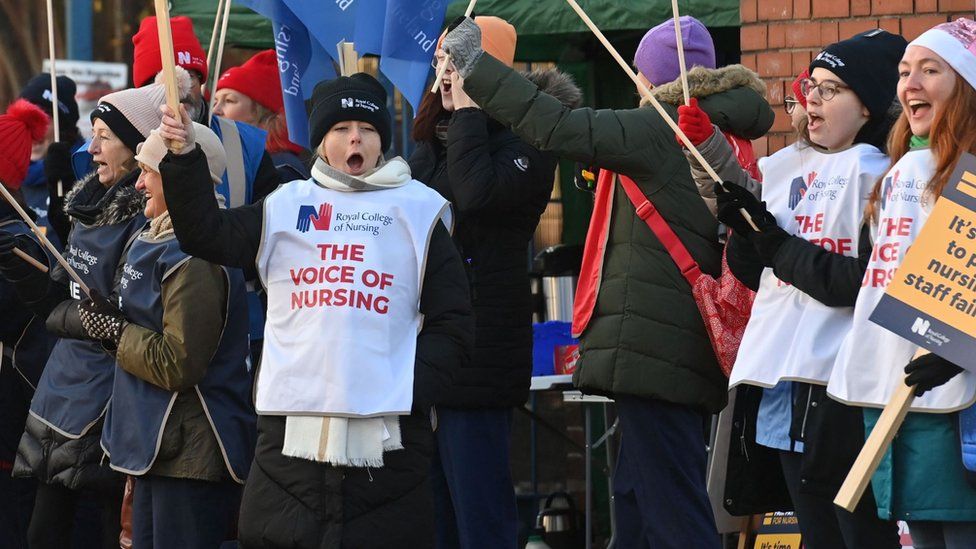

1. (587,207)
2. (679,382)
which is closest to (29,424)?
(679,382)

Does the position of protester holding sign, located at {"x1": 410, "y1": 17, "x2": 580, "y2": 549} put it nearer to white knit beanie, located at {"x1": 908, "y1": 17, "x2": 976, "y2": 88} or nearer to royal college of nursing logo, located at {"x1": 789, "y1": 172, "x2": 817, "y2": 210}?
royal college of nursing logo, located at {"x1": 789, "y1": 172, "x2": 817, "y2": 210}

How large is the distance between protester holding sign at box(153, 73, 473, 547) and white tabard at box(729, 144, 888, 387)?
88 cm

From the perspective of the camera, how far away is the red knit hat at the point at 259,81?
694cm

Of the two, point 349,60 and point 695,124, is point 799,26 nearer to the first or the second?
point 695,124

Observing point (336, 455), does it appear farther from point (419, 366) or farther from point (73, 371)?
point (73, 371)

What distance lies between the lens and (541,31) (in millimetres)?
7863

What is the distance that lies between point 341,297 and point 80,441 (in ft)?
5.12

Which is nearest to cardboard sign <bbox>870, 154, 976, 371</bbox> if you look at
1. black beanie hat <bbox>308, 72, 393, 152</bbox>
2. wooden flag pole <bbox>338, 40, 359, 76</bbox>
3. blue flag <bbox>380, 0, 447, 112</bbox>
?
black beanie hat <bbox>308, 72, 393, 152</bbox>

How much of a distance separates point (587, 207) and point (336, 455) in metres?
4.80

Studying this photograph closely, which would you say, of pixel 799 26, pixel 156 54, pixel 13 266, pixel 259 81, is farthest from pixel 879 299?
pixel 156 54

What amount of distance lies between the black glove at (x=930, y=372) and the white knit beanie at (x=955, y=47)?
2.52 ft

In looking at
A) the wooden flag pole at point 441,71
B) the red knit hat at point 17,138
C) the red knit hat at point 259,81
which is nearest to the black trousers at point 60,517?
the red knit hat at point 17,138

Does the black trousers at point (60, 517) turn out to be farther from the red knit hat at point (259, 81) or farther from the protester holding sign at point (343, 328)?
the red knit hat at point (259, 81)

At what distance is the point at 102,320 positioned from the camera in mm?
5270
